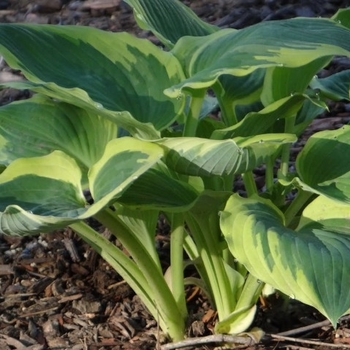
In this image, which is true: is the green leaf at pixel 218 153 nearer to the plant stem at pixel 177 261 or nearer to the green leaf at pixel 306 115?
the plant stem at pixel 177 261

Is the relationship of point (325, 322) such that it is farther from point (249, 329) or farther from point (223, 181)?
point (223, 181)

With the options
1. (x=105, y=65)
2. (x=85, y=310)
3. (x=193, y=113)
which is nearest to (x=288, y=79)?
(x=193, y=113)

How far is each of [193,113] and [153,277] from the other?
32 cm

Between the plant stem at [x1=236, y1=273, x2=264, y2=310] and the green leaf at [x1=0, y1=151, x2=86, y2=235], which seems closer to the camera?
the green leaf at [x1=0, y1=151, x2=86, y2=235]

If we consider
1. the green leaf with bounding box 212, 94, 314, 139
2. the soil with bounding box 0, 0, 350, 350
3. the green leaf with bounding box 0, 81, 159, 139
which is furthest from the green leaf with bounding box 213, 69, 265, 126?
the soil with bounding box 0, 0, 350, 350

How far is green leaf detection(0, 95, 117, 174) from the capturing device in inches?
59.1

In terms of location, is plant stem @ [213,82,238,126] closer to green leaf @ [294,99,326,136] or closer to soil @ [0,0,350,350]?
green leaf @ [294,99,326,136]

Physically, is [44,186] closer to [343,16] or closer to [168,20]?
[168,20]

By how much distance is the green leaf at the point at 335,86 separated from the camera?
1.59m

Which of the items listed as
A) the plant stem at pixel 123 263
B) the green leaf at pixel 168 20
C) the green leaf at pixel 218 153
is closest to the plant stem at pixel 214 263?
the plant stem at pixel 123 263

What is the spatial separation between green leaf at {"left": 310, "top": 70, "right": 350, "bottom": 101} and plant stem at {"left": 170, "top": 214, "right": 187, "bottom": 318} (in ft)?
1.35

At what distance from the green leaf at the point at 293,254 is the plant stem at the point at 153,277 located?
20 cm

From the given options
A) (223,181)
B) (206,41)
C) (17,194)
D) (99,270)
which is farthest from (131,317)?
(206,41)

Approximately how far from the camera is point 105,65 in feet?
4.91
